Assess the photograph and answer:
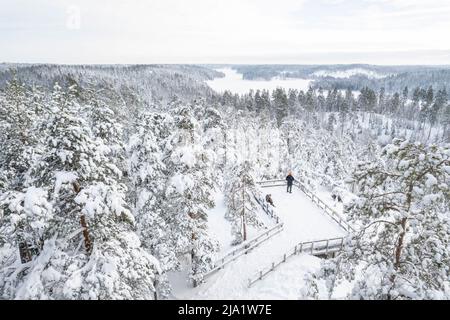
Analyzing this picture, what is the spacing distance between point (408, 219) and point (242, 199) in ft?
44.4

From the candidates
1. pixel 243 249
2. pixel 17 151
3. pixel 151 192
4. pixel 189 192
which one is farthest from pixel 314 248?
Result: pixel 17 151

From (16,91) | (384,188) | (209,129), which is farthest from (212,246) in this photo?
(16,91)

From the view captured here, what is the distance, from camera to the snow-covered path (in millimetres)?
16047

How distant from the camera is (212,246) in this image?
1638cm

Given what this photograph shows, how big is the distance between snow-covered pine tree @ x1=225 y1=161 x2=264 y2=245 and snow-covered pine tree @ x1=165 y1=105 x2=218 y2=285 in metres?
Result: 3.96

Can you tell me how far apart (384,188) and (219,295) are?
472 inches

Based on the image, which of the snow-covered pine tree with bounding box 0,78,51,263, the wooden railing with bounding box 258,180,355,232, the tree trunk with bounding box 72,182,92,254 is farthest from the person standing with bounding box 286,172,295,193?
the tree trunk with bounding box 72,182,92,254

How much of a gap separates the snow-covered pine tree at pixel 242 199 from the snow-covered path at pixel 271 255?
79.6 inches

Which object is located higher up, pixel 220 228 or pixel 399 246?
pixel 399 246

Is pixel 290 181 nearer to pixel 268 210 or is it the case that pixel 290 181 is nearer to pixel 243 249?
pixel 268 210

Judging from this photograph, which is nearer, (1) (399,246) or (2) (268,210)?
(1) (399,246)

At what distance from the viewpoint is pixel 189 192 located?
1477 cm

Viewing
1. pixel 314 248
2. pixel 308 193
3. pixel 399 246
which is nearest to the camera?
pixel 399 246
